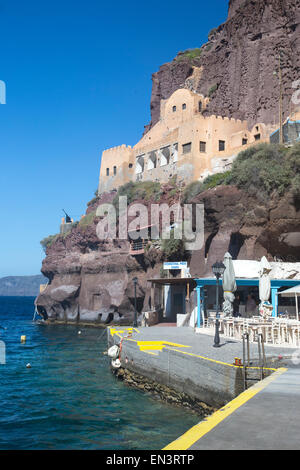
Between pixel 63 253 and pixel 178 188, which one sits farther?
pixel 63 253

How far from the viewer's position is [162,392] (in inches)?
674

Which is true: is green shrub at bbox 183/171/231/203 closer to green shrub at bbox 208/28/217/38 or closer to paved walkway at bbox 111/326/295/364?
paved walkway at bbox 111/326/295/364

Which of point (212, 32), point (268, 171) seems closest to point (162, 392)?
point (268, 171)

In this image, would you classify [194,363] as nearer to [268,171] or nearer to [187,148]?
[268,171]

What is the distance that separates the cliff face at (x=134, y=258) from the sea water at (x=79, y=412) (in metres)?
14.3

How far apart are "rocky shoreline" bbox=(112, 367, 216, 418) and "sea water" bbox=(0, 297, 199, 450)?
0.24m

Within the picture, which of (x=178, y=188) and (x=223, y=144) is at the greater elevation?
(x=223, y=144)

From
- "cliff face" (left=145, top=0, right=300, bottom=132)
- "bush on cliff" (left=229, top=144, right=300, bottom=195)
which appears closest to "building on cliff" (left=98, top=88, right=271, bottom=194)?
"cliff face" (left=145, top=0, right=300, bottom=132)

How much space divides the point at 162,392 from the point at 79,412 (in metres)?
3.22

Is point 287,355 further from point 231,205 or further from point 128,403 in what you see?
point 231,205

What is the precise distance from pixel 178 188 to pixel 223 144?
24.0 feet

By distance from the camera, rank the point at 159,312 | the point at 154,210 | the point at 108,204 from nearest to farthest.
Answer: the point at 159,312 < the point at 154,210 < the point at 108,204
